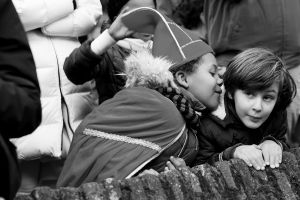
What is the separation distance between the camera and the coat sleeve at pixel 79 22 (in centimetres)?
400

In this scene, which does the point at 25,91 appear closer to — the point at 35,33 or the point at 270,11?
the point at 35,33

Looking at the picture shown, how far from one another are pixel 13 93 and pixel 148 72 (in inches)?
52.2

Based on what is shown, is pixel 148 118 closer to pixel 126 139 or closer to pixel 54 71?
pixel 126 139

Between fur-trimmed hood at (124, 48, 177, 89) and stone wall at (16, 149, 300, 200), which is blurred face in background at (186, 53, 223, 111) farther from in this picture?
stone wall at (16, 149, 300, 200)

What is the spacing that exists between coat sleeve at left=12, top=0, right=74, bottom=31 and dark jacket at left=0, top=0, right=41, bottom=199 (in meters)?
1.99

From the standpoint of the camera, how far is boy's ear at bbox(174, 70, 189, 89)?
3.28 metres

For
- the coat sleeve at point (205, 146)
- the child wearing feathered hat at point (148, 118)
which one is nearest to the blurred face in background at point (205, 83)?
the child wearing feathered hat at point (148, 118)

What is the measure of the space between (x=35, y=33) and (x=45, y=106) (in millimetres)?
445

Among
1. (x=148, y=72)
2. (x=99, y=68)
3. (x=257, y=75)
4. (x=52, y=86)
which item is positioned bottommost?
(x=52, y=86)

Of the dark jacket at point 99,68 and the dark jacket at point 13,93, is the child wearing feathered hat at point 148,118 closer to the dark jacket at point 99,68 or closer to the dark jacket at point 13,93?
the dark jacket at point 99,68

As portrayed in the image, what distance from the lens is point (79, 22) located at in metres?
4.06

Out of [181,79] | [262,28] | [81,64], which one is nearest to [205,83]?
[181,79]

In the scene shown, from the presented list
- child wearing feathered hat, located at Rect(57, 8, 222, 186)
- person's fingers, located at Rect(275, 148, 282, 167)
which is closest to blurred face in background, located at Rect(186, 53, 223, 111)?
child wearing feathered hat, located at Rect(57, 8, 222, 186)

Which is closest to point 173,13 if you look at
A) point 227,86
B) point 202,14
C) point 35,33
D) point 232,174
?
point 202,14
